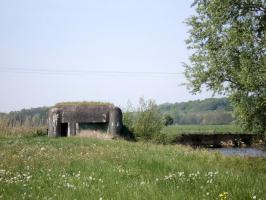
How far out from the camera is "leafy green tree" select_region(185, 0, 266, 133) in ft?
75.0

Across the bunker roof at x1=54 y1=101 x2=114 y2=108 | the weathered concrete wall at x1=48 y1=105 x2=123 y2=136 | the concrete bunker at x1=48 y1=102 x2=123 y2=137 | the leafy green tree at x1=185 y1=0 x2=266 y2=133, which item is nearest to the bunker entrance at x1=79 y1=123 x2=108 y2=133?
the concrete bunker at x1=48 y1=102 x2=123 y2=137

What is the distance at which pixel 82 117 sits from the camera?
43.4 meters

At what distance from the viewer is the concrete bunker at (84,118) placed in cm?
4259

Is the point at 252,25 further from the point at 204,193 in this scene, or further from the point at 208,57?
the point at 204,193

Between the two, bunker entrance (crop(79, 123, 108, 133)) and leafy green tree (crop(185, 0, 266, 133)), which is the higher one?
leafy green tree (crop(185, 0, 266, 133))

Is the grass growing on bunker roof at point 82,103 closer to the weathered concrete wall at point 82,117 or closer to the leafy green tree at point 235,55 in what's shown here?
the weathered concrete wall at point 82,117

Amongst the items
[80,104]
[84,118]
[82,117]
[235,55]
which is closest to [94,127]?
[84,118]

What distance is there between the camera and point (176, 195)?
835cm

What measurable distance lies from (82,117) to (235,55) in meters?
21.6

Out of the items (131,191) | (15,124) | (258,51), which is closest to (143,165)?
(131,191)

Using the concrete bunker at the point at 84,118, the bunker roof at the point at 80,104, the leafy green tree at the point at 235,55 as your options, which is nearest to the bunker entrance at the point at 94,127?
the concrete bunker at the point at 84,118

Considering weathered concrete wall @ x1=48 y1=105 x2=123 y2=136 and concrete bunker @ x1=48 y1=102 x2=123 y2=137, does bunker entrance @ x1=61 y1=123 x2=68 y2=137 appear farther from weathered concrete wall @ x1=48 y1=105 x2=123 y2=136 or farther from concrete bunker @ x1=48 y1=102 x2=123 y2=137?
weathered concrete wall @ x1=48 y1=105 x2=123 y2=136

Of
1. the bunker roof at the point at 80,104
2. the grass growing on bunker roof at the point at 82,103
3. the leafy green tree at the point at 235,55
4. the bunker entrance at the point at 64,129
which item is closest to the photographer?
the leafy green tree at the point at 235,55

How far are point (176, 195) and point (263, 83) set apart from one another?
14507 millimetres
